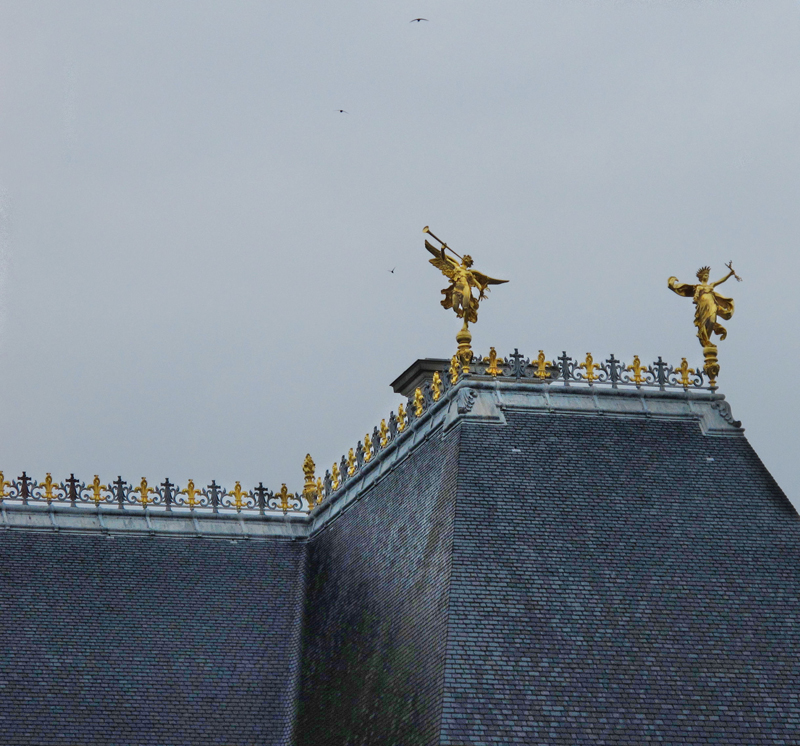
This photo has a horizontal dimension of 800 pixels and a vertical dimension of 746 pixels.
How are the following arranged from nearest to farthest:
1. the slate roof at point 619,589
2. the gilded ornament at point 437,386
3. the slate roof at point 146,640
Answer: the slate roof at point 619,589 → the slate roof at point 146,640 → the gilded ornament at point 437,386

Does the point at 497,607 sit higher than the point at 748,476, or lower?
lower

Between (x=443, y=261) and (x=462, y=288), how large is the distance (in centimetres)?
105

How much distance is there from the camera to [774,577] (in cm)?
4978

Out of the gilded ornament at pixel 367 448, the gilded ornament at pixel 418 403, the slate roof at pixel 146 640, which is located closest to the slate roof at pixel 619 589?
the gilded ornament at pixel 418 403

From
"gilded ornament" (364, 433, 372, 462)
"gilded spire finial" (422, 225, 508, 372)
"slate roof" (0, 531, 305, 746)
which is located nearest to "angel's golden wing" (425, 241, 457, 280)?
"gilded spire finial" (422, 225, 508, 372)

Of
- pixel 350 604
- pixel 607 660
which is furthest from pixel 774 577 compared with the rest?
pixel 350 604

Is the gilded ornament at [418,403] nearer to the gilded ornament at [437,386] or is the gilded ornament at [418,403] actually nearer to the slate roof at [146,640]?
the gilded ornament at [437,386]

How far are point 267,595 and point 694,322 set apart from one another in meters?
13.7

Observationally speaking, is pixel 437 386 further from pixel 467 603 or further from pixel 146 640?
pixel 146 640

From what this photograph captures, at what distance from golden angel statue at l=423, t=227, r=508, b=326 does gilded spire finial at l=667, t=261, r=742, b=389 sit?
5293mm

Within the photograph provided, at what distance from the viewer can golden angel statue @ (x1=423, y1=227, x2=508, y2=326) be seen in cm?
5306

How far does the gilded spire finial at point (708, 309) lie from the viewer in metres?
54.7

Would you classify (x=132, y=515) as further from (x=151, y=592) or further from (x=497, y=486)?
(x=497, y=486)

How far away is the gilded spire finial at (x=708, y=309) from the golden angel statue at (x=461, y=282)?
5.29m
